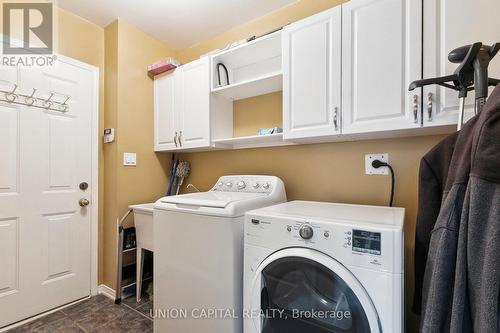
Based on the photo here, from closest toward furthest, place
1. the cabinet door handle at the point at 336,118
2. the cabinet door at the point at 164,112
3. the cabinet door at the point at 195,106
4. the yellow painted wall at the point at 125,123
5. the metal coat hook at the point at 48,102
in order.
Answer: the cabinet door handle at the point at 336,118, the metal coat hook at the point at 48,102, the cabinet door at the point at 195,106, the yellow painted wall at the point at 125,123, the cabinet door at the point at 164,112

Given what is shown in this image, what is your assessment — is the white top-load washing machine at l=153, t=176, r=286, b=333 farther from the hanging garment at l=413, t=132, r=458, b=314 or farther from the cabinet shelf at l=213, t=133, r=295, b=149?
the hanging garment at l=413, t=132, r=458, b=314

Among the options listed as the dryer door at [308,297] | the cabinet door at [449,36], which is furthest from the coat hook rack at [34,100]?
the cabinet door at [449,36]

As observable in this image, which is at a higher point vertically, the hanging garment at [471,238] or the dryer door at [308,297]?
the hanging garment at [471,238]

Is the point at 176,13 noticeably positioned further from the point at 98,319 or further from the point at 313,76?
the point at 98,319

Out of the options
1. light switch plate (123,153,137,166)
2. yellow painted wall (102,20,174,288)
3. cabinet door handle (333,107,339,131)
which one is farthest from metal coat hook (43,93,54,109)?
cabinet door handle (333,107,339,131)

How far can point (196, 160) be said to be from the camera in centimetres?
256

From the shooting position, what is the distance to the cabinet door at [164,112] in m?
2.30

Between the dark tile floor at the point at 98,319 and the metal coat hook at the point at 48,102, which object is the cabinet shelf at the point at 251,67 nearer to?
the metal coat hook at the point at 48,102

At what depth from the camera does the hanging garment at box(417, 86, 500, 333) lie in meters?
0.62

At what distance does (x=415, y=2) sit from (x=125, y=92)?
89.3 inches

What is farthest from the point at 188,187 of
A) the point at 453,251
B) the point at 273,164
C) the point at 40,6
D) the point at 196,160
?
the point at 453,251

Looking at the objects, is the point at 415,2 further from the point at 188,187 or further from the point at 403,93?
the point at 188,187

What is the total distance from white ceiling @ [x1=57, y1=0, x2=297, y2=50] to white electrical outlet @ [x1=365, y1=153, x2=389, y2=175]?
4.60ft

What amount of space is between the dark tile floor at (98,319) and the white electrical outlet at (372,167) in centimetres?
194
